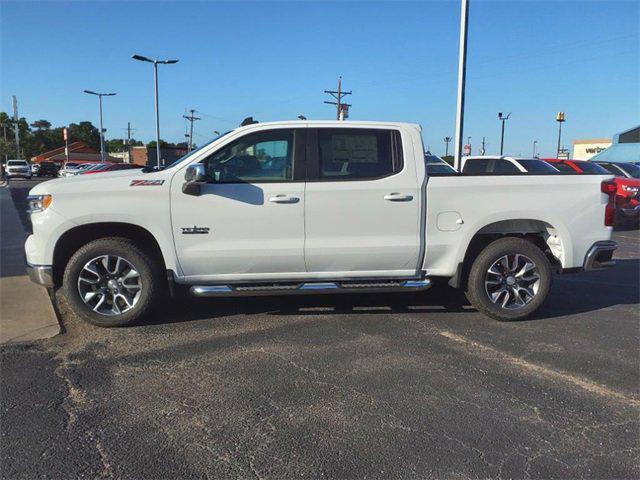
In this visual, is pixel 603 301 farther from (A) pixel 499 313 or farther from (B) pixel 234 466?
(B) pixel 234 466

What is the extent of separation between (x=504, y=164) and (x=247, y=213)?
10.9 meters

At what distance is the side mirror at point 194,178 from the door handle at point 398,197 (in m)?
1.72

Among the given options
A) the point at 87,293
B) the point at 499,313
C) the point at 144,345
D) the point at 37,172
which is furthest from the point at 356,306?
the point at 37,172

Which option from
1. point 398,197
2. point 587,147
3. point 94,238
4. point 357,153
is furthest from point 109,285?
point 587,147

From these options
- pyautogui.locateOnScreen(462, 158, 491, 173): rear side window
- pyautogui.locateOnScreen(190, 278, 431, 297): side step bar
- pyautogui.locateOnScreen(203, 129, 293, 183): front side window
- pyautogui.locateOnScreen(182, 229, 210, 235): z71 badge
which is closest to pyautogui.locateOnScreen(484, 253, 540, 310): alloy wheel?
pyautogui.locateOnScreen(190, 278, 431, 297): side step bar

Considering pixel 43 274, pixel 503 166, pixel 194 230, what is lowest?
pixel 43 274

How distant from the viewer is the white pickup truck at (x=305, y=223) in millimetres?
4906

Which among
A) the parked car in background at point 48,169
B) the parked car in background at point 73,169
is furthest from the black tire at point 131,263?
the parked car in background at point 48,169

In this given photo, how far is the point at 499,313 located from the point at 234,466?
3458mm

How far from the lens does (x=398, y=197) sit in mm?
5078

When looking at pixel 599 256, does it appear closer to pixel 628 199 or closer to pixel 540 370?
pixel 540 370

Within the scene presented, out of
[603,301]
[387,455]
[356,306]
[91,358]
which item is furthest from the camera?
[603,301]

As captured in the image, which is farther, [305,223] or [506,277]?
[506,277]

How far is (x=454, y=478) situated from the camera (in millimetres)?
2779
